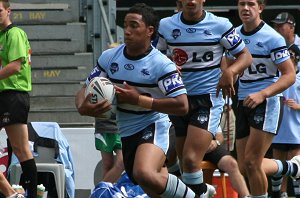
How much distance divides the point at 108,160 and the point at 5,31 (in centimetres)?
196

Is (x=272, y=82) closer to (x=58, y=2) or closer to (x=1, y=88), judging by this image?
(x=1, y=88)

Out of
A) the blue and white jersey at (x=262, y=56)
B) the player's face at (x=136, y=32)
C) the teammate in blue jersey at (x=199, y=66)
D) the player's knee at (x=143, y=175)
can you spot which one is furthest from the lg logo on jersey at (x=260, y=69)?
the player's knee at (x=143, y=175)

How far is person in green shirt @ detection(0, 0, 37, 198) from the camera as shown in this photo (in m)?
12.1

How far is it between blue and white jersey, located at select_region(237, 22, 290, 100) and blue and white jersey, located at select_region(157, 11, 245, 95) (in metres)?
0.80

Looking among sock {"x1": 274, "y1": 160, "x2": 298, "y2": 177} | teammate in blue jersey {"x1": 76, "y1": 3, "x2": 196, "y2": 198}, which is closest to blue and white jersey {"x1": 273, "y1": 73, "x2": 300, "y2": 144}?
sock {"x1": 274, "y1": 160, "x2": 298, "y2": 177}

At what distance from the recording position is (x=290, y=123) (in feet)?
50.3

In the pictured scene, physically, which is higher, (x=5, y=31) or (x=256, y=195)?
(x=5, y=31)

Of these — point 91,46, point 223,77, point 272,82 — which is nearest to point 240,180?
point 272,82

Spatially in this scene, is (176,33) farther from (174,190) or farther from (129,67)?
(174,190)

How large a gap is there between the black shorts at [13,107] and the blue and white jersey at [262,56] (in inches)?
88.9

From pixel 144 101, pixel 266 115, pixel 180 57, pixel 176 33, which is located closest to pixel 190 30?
pixel 176 33

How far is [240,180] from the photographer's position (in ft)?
42.5

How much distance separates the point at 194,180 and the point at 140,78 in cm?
158

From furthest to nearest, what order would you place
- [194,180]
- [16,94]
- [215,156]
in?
[215,156] → [16,94] → [194,180]
